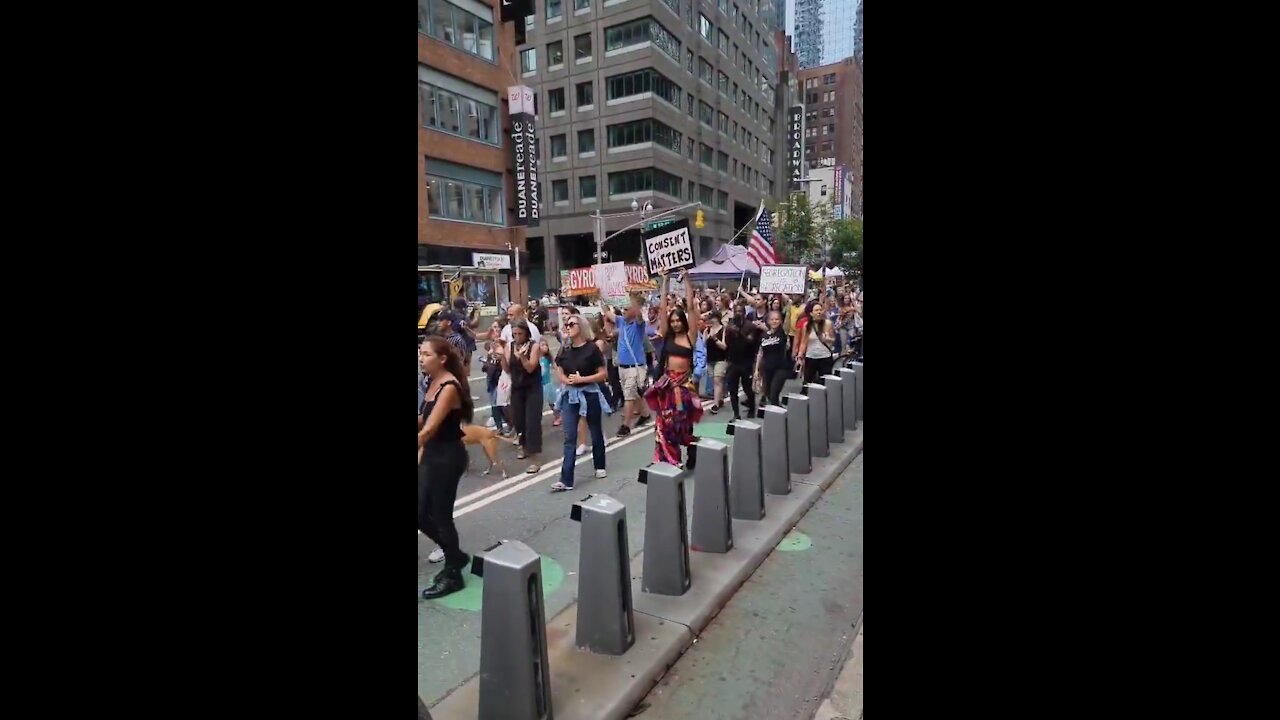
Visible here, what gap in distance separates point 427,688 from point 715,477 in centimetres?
237

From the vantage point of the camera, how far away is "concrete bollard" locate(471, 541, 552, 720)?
3004 mm

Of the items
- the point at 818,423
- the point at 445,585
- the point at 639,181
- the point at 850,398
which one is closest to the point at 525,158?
the point at 639,181

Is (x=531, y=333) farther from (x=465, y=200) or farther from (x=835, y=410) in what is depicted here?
(x=465, y=200)

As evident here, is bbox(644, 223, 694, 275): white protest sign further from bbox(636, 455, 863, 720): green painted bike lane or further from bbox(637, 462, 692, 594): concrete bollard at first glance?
bbox(637, 462, 692, 594): concrete bollard

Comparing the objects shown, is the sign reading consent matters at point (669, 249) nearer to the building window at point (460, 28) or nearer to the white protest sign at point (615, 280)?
the white protest sign at point (615, 280)

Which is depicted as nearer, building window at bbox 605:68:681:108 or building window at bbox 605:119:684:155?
building window at bbox 605:68:681:108

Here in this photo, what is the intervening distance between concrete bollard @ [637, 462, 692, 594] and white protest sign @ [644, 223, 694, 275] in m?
4.79

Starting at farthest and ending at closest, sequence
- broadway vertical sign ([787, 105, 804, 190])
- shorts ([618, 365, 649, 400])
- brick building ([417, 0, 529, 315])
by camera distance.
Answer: broadway vertical sign ([787, 105, 804, 190]) → brick building ([417, 0, 529, 315]) → shorts ([618, 365, 649, 400])

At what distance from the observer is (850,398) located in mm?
9055

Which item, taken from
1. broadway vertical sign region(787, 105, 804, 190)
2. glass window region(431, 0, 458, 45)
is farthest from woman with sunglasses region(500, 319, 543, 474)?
broadway vertical sign region(787, 105, 804, 190)

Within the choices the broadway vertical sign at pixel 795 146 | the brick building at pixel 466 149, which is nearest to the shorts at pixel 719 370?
the brick building at pixel 466 149

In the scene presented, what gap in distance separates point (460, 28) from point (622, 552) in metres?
31.7
